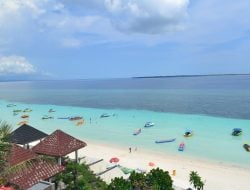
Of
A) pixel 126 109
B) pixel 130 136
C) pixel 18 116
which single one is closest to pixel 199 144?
pixel 130 136

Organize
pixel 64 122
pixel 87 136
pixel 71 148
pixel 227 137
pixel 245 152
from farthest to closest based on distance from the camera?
pixel 64 122, pixel 87 136, pixel 227 137, pixel 245 152, pixel 71 148

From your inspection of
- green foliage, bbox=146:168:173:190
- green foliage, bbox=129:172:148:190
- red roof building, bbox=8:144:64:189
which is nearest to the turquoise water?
green foliage, bbox=146:168:173:190

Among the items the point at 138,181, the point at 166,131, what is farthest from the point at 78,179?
the point at 166,131

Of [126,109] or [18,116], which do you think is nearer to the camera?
[18,116]

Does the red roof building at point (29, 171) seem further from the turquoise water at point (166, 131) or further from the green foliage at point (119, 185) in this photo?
the turquoise water at point (166, 131)

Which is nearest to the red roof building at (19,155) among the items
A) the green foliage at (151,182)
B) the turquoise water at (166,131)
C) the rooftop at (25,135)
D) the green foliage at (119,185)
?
the green foliage at (119,185)

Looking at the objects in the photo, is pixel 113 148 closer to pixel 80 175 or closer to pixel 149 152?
pixel 149 152

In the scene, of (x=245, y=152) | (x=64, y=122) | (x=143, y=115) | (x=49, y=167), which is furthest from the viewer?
(x=143, y=115)
